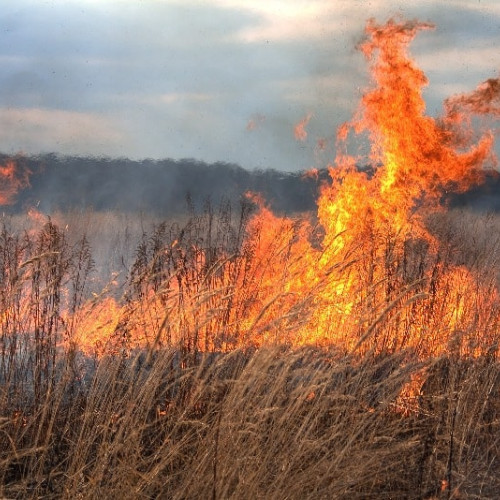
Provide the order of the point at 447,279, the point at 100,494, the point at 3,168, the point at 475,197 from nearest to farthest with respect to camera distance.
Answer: the point at 100,494
the point at 447,279
the point at 3,168
the point at 475,197

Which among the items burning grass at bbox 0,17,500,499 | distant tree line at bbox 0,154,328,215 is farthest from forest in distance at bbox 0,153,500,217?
burning grass at bbox 0,17,500,499

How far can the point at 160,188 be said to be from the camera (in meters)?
31.5

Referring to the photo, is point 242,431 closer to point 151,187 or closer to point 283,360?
point 283,360

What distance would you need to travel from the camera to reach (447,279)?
21.3 ft

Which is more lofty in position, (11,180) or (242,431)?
(11,180)

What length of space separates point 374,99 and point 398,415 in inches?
220

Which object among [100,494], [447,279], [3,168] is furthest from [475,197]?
[100,494]

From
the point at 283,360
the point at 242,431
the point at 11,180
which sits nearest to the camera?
the point at 242,431

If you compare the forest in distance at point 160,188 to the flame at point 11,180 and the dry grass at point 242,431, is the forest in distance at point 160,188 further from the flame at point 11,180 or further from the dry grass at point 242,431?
the dry grass at point 242,431

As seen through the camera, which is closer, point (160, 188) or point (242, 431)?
point (242, 431)

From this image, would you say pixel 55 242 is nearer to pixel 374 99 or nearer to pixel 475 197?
pixel 374 99

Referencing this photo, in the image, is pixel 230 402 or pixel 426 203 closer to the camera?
pixel 230 402

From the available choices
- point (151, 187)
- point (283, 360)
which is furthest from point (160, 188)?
point (283, 360)

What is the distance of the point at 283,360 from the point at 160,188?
28.5 meters
